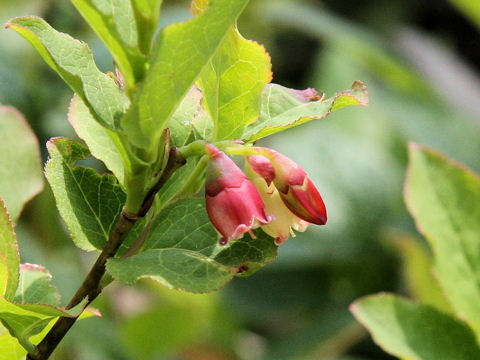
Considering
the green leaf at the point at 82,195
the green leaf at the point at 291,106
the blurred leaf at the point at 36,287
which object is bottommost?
the blurred leaf at the point at 36,287

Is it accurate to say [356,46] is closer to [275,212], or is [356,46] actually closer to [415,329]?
[415,329]

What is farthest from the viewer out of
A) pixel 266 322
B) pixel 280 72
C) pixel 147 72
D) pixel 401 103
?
pixel 280 72

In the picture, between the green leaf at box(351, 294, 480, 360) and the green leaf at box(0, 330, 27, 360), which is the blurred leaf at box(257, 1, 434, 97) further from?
the green leaf at box(0, 330, 27, 360)

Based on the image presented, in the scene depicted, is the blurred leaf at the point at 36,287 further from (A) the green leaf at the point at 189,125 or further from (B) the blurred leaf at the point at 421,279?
(B) the blurred leaf at the point at 421,279

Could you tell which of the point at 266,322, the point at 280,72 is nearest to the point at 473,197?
the point at 266,322

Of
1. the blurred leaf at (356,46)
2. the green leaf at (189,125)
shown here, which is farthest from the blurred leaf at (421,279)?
the blurred leaf at (356,46)

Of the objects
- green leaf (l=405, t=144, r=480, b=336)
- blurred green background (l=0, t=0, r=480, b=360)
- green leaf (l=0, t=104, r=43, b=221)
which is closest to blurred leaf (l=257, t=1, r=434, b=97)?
blurred green background (l=0, t=0, r=480, b=360)

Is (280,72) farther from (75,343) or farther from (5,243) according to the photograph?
(5,243)

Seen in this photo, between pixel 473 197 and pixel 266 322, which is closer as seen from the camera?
pixel 473 197
